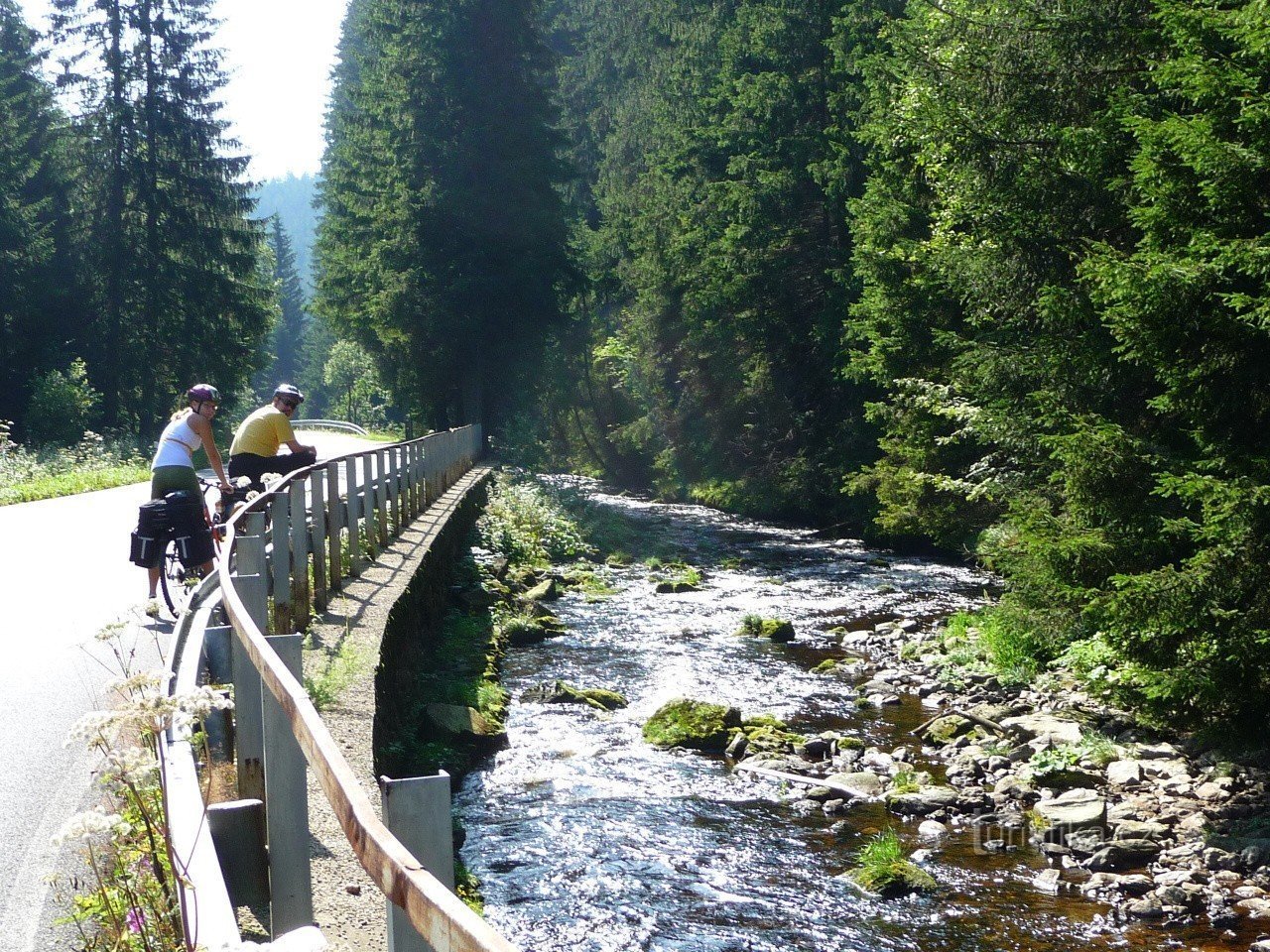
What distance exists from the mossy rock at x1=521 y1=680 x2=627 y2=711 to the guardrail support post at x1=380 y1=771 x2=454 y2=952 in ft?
37.5

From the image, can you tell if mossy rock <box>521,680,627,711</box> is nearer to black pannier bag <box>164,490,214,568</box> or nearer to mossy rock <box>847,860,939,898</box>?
black pannier bag <box>164,490,214,568</box>

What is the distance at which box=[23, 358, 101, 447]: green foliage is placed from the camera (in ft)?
120

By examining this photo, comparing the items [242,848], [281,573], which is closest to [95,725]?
[242,848]

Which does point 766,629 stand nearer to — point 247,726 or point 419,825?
point 247,726

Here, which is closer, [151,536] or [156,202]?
[151,536]

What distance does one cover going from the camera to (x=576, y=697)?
1380 cm

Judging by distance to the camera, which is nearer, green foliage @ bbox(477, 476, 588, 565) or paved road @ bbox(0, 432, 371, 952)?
paved road @ bbox(0, 432, 371, 952)

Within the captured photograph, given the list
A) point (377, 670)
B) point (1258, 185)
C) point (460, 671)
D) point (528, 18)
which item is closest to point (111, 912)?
point (377, 670)

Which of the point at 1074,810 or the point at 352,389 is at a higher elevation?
the point at 352,389

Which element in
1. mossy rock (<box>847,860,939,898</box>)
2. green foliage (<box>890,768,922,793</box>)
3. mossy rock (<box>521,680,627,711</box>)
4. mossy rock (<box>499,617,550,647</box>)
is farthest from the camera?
mossy rock (<box>499,617,550,647</box>)

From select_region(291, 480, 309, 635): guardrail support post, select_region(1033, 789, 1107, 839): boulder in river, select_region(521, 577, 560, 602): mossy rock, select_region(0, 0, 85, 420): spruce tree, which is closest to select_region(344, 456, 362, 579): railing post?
select_region(291, 480, 309, 635): guardrail support post

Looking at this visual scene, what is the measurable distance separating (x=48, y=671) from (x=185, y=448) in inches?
126

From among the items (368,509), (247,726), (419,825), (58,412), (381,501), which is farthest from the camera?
(58,412)

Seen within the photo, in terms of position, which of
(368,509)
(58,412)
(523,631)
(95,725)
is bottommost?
(523,631)
